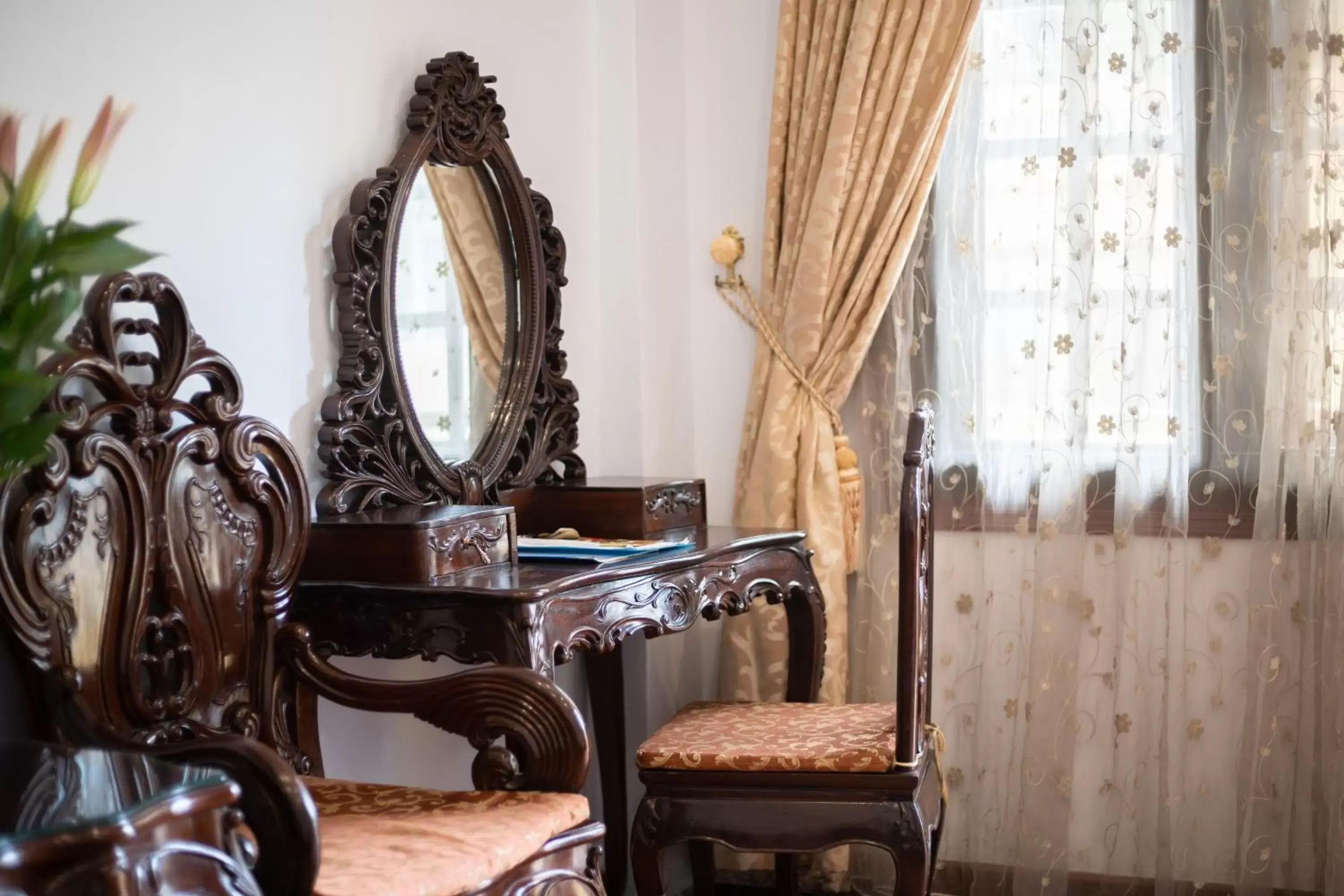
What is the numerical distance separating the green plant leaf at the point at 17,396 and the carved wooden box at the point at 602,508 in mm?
1641

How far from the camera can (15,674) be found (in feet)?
4.92

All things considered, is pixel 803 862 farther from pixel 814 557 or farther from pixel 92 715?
pixel 92 715

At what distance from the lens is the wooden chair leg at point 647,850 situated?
2.21m

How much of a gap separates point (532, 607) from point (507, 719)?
18 cm

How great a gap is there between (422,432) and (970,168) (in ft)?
4.71

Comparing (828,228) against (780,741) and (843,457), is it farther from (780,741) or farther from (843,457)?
(780,741)

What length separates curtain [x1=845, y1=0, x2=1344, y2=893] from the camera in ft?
8.89

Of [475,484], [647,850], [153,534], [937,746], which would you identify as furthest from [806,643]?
[153,534]

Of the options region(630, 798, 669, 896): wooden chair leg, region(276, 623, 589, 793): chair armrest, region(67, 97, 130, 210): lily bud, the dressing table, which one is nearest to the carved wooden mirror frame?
the dressing table

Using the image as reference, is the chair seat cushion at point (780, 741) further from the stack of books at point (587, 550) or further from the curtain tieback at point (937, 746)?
the stack of books at point (587, 550)

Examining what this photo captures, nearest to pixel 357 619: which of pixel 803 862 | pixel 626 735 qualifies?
pixel 626 735

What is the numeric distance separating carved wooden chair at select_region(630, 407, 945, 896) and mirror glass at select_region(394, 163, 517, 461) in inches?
28.1

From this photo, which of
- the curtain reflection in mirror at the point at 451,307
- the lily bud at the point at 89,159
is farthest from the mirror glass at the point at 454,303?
the lily bud at the point at 89,159

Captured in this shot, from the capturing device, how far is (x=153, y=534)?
1.66 meters
